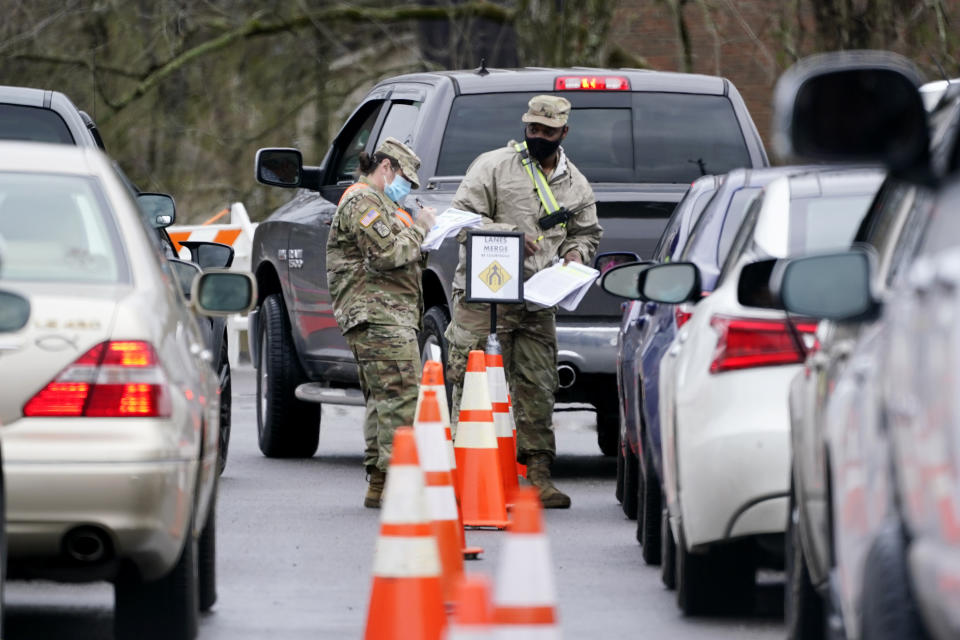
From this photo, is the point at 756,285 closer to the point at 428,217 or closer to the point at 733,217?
the point at 733,217

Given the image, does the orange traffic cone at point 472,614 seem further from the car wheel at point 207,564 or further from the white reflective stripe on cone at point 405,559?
the car wheel at point 207,564

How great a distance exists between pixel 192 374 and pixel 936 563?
3332 millimetres

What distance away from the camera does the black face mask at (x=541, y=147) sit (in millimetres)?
10969

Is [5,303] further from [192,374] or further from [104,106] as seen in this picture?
[104,106]

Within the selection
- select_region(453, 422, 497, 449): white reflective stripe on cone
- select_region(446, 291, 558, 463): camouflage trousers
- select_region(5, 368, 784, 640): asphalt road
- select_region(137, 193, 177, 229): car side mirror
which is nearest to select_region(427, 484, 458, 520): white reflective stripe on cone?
select_region(5, 368, 784, 640): asphalt road

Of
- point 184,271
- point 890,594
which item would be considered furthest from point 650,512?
point 890,594

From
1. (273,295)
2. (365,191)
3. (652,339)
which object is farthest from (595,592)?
(273,295)

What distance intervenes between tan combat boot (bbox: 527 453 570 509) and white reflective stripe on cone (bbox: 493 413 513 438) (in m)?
0.39

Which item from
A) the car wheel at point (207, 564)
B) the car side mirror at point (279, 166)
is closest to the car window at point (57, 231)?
the car wheel at point (207, 564)

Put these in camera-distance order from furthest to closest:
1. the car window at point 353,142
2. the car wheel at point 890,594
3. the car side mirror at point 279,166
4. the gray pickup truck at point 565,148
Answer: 1. the car window at point 353,142
2. the car side mirror at point 279,166
3. the gray pickup truck at point 565,148
4. the car wheel at point 890,594

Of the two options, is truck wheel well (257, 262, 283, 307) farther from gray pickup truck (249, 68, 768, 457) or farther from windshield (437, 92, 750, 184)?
windshield (437, 92, 750, 184)

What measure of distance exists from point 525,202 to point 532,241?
19cm

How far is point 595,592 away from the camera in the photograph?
27.3 ft

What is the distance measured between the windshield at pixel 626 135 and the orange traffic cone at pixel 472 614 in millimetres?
8040
